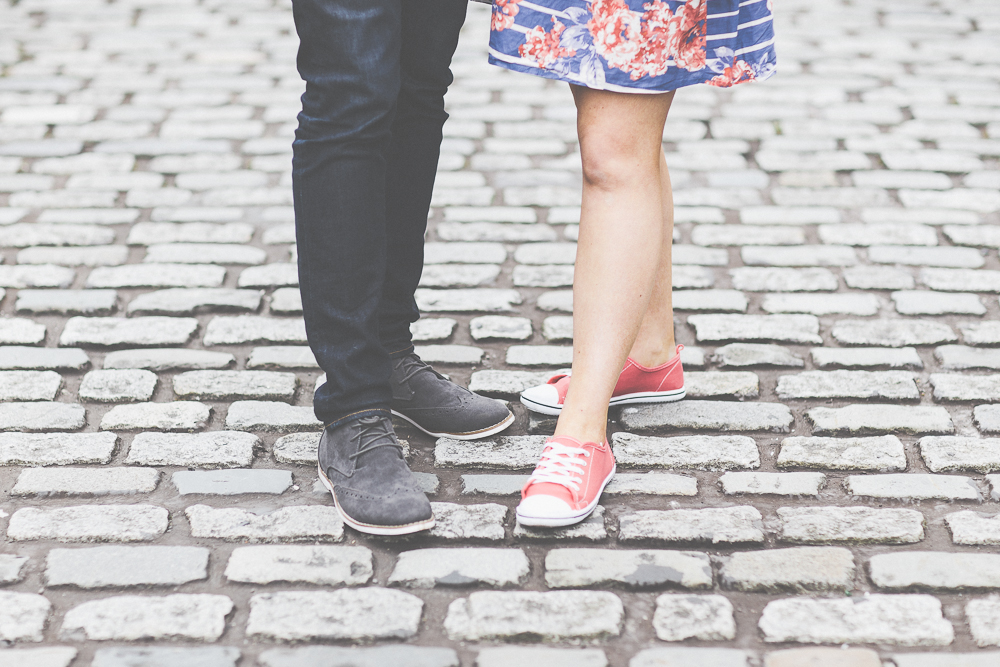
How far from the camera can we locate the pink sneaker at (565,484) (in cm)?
200

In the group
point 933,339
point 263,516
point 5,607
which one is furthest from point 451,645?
point 933,339

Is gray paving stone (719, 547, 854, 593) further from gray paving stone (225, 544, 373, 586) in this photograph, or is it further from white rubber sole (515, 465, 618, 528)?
gray paving stone (225, 544, 373, 586)

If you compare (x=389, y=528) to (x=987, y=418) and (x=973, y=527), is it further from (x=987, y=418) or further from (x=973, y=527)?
(x=987, y=418)

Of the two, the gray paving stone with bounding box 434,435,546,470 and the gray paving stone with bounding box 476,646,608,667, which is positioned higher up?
the gray paving stone with bounding box 476,646,608,667

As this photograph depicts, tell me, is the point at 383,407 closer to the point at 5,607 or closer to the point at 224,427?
the point at 224,427

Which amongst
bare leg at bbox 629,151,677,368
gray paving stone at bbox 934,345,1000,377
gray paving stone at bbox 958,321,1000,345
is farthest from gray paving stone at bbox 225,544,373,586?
gray paving stone at bbox 958,321,1000,345

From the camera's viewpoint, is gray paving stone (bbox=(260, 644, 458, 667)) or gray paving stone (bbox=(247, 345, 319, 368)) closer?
gray paving stone (bbox=(260, 644, 458, 667))

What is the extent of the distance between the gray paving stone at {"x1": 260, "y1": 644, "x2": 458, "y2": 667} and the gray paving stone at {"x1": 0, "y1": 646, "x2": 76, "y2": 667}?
12.6 inches

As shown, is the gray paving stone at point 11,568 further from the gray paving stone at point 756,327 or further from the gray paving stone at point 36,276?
the gray paving stone at point 756,327

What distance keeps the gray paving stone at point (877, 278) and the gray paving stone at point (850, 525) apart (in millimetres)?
1225

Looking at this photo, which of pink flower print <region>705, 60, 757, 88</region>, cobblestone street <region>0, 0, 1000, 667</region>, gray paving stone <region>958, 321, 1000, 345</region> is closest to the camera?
cobblestone street <region>0, 0, 1000, 667</region>

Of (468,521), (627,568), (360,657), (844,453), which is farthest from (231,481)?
(844,453)

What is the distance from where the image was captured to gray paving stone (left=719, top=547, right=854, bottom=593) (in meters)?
1.84

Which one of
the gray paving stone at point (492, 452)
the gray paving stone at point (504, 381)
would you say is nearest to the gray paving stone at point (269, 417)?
the gray paving stone at point (492, 452)
